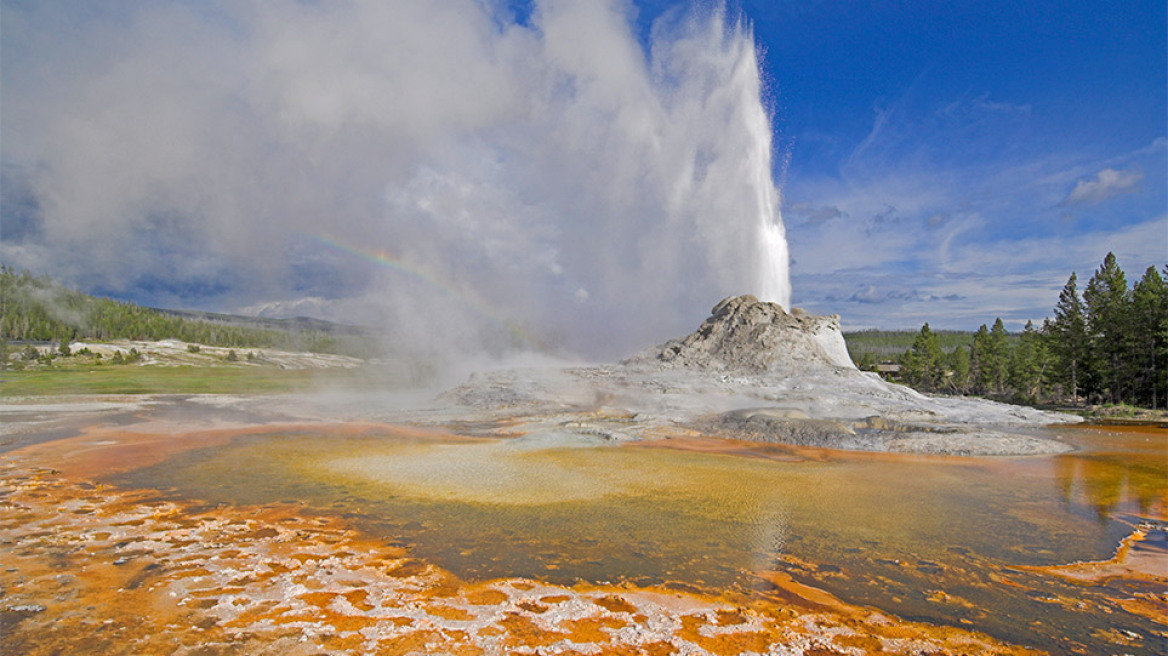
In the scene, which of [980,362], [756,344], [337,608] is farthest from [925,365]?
[337,608]

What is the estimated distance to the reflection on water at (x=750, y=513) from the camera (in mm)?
6703

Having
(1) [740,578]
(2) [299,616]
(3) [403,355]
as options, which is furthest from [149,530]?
(3) [403,355]

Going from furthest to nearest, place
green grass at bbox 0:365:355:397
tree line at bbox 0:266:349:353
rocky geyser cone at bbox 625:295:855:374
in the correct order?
tree line at bbox 0:266:349:353
green grass at bbox 0:365:355:397
rocky geyser cone at bbox 625:295:855:374

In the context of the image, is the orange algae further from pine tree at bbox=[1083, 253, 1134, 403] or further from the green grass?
pine tree at bbox=[1083, 253, 1134, 403]

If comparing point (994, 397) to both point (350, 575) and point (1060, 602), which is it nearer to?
point (1060, 602)

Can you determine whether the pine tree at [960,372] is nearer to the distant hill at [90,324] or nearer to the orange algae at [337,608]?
the orange algae at [337,608]

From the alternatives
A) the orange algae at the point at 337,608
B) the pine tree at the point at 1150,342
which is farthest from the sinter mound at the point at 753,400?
the pine tree at the point at 1150,342

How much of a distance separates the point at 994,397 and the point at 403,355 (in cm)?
5378

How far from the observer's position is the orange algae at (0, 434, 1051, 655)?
16.8 feet

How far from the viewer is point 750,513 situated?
32.1ft

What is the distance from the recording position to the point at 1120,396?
37.8m

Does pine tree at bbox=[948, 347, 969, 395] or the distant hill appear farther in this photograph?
the distant hill

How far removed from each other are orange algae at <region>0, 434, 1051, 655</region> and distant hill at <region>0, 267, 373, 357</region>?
7033 cm

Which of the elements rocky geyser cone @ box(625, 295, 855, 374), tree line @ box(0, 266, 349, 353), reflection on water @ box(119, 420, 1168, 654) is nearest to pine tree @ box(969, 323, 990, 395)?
rocky geyser cone @ box(625, 295, 855, 374)
